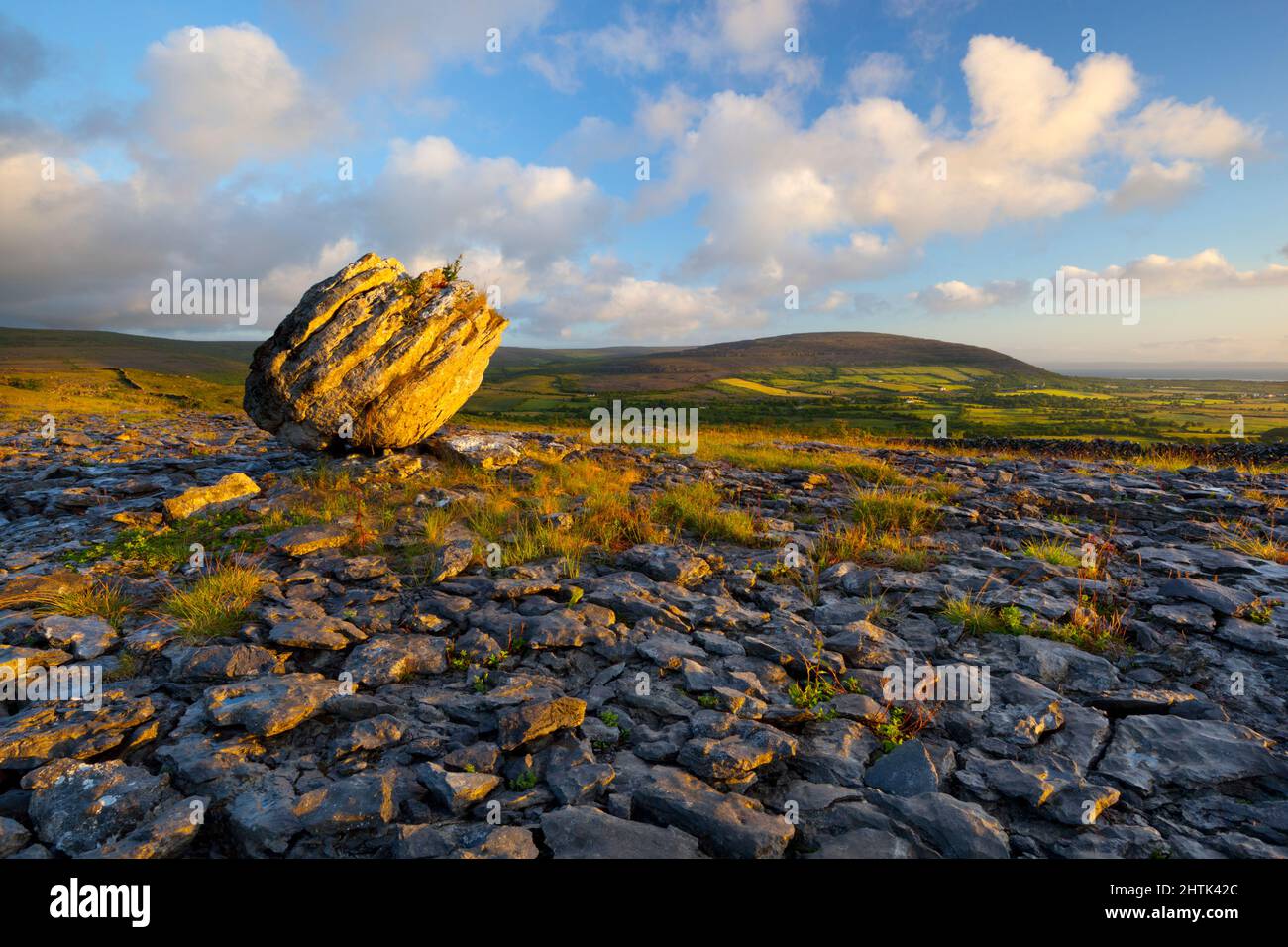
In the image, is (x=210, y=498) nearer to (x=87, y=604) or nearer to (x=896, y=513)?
(x=87, y=604)

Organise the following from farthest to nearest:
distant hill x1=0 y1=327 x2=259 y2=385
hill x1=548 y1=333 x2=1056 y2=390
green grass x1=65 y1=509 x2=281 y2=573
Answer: hill x1=548 y1=333 x2=1056 y2=390
distant hill x1=0 y1=327 x2=259 y2=385
green grass x1=65 y1=509 x2=281 y2=573

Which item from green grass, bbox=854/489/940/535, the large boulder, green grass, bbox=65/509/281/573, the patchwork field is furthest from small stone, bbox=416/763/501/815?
the patchwork field

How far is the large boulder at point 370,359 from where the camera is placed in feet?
40.3

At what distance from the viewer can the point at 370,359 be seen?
495 inches

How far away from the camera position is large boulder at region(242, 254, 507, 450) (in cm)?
1230

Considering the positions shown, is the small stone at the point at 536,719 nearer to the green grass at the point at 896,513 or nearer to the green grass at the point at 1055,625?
the green grass at the point at 1055,625

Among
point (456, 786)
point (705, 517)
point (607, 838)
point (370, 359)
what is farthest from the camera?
point (370, 359)

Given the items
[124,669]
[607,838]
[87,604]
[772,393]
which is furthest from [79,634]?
[772,393]

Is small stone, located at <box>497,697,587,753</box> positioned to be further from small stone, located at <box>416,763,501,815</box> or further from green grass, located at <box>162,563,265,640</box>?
green grass, located at <box>162,563,265,640</box>

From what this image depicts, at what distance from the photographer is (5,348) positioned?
15725 centimetres

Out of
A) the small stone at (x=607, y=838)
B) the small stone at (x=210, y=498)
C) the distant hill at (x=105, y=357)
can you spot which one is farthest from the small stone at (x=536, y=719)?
the distant hill at (x=105, y=357)

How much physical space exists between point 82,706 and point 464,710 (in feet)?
9.62

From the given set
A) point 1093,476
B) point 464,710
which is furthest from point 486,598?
point 1093,476
